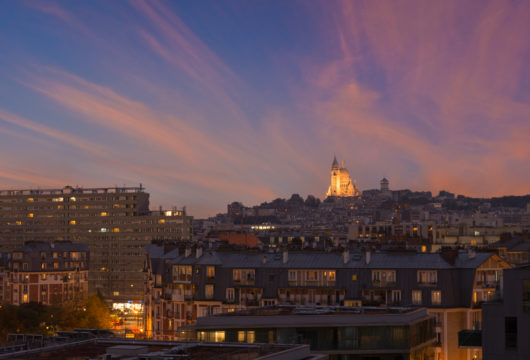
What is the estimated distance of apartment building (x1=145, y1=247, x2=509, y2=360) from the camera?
64.5m

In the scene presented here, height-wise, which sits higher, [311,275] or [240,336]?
[311,275]

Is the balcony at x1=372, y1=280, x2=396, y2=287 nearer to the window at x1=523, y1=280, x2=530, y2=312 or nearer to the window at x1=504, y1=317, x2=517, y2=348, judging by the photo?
the window at x1=504, y1=317, x2=517, y2=348

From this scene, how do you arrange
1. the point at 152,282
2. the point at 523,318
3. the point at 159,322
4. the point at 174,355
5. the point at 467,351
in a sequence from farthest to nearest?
the point at 152,282, the point at 159,322, the point at 467,351, the point at 523,318, the point at 174,355

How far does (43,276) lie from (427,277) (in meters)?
A: 79.8

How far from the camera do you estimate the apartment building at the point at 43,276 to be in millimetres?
128875

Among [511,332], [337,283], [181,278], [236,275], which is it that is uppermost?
[236,275]

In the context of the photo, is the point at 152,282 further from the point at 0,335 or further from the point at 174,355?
the point at 174,355

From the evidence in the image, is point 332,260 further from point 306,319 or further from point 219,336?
point 219,336

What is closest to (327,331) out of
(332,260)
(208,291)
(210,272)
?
(332,260)

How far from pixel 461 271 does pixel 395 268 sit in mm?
4921

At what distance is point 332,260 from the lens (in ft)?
229

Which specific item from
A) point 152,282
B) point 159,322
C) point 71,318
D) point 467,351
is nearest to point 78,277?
point 71,318

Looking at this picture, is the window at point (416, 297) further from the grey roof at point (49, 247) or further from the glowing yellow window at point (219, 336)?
the grey roof at point (49, 247)

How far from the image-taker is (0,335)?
88.7 meters
